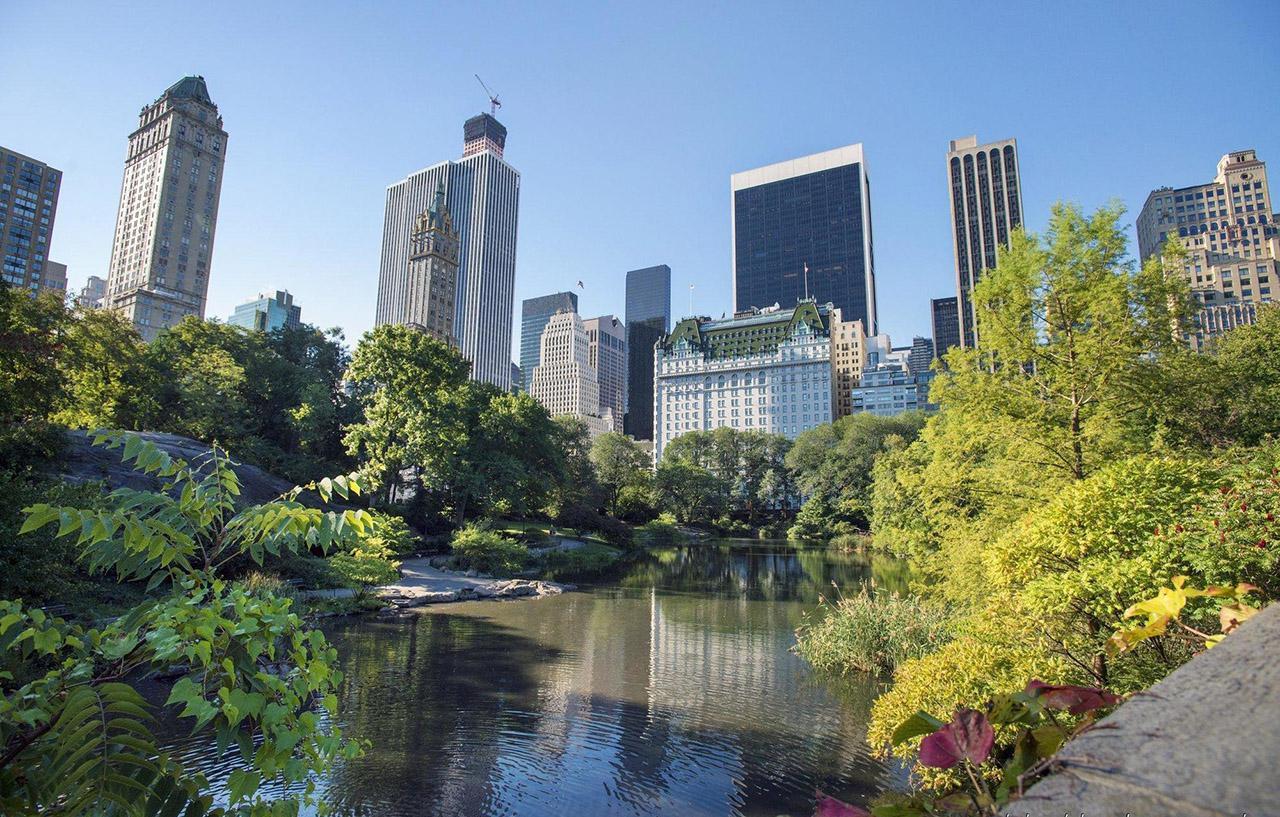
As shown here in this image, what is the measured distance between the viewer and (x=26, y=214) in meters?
83.2

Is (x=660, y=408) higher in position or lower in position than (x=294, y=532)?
higher

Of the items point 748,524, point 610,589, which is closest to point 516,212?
point 748,524

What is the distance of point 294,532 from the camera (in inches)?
125

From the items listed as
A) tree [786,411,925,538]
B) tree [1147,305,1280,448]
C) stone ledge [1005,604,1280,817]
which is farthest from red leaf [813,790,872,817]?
tree [786,411,925,538]

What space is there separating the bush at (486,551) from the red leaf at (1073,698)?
96.9 ft

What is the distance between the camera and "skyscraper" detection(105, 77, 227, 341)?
9506cm

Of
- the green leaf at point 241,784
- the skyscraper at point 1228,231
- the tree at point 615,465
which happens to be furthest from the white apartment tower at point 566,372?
→ the green leaf at point 241,784

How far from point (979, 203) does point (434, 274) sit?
106310mm

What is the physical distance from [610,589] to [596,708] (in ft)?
53.3

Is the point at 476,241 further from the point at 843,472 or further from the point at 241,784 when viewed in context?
the point at 241,784

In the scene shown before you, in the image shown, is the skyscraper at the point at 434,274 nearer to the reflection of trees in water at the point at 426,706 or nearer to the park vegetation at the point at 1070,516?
the reflection of trees in water at the point at 426,706

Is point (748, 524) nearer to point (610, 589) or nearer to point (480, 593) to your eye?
point (610, 589)

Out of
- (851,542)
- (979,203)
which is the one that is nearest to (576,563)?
(851,542)

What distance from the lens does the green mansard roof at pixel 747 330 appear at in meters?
116
